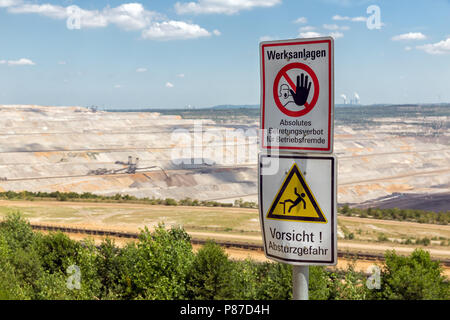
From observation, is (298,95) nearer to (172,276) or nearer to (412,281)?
(412,281)

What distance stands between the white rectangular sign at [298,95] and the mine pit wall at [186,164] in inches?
2317

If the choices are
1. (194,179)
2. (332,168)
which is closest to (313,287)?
(332,168)

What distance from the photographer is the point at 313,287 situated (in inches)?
553

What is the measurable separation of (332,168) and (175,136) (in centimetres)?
11830

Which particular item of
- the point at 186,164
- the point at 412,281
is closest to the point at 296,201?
the point at 412,281

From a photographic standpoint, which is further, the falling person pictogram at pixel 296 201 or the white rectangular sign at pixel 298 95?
the falling person pictogram at pixel 296 201

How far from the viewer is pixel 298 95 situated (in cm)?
319

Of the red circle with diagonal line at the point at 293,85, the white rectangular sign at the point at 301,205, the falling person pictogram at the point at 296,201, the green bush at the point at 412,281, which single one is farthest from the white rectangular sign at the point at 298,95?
the green bush at the point at 412,281

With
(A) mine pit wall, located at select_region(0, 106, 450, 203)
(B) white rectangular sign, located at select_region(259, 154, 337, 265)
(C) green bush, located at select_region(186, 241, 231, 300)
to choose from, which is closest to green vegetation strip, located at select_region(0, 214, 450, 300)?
(C) green bush, located at select_region(186, 241, 231, 300)

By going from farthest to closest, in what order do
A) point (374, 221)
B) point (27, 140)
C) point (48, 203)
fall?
point (27, 140) → point (48, 203) → point (374, 221)

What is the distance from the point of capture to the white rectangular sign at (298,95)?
123 inches

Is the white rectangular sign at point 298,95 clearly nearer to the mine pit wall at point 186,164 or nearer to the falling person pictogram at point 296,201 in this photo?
the falling person pictogram at point 296,201

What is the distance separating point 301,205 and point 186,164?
81171mm
